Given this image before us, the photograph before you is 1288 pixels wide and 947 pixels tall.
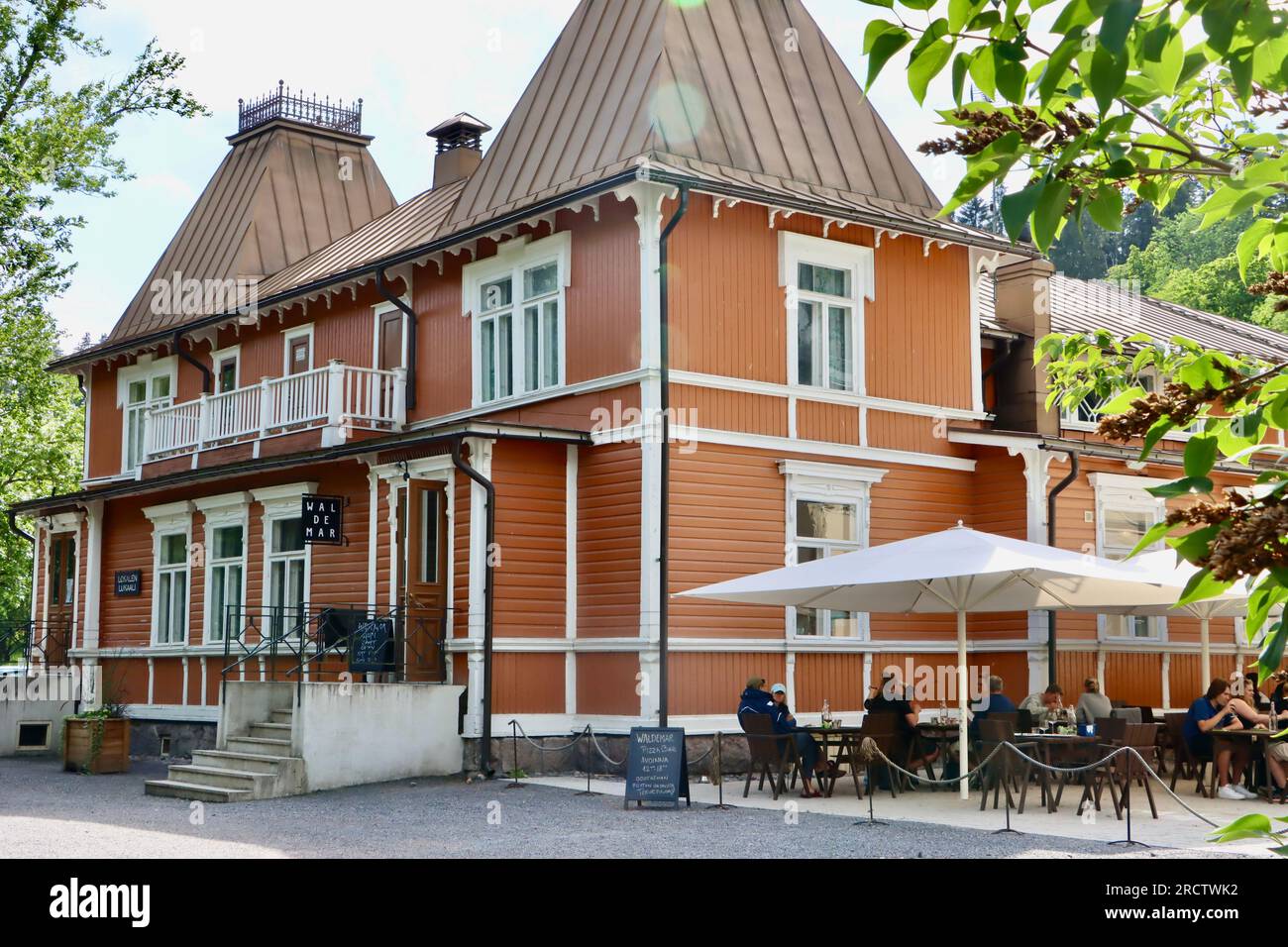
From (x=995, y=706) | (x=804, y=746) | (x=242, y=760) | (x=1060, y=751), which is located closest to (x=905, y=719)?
(x=995, y=706)

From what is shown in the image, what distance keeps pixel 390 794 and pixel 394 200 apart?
16700 mm

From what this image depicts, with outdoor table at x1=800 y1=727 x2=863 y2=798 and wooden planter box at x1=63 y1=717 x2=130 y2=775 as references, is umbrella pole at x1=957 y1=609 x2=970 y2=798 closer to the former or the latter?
outdoor table at x1=800 y1=727 x2=863 y2=798

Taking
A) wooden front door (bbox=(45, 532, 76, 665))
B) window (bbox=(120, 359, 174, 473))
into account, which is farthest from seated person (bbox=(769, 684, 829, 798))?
wooden front door (bbox=(45, 532, 76, 665))

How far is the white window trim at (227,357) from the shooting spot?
82.4ft

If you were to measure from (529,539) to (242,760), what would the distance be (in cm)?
421

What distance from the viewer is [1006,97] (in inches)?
98.7

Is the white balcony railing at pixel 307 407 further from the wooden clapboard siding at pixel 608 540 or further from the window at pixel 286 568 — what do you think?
the wooden clapboard siding at pixel 608 540

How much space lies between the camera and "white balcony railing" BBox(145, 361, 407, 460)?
20.5m

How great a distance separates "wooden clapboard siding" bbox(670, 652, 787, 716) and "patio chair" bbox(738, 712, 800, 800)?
1.90 m

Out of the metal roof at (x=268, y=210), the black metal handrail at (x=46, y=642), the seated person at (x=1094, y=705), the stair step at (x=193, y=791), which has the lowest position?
the stair step at (x=193, y=791)

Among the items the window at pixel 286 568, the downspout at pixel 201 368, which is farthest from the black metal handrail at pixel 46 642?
the window at pixel 286 568

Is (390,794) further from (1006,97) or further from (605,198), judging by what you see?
(1006,97)

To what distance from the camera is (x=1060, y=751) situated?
14422 mm

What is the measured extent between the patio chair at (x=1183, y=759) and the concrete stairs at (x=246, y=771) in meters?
9.55
